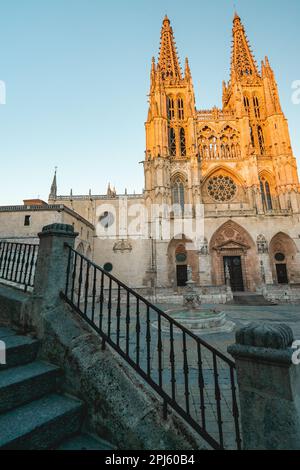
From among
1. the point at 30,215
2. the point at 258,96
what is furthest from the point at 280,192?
the point at 30,215

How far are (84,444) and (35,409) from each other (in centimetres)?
55

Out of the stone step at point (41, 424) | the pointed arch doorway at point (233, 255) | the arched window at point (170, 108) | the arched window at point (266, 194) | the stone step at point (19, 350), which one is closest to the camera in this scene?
the stone step at point (41, 424)

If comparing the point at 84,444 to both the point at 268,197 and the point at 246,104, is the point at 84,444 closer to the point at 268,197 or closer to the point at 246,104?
the point at 268,197

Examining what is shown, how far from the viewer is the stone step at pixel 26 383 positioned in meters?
2.07

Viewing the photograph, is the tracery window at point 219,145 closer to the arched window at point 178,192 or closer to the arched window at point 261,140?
the arched window at point 261,140

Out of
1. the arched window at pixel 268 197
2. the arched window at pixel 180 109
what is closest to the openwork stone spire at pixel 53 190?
the arched window at pixel 180 109

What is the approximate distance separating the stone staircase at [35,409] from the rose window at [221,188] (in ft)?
93.5

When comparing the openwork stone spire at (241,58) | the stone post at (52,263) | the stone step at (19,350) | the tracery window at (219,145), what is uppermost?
the openwork stone spire at (241,58)

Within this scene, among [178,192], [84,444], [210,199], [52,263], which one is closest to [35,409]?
[84,444]

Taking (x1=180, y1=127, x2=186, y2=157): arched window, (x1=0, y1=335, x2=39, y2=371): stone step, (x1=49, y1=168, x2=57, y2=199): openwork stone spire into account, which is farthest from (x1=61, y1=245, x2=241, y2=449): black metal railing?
(x1=49, y1=168, x2=57, y2=199): openwork stone spire

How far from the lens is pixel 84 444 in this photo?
1.98 meters
